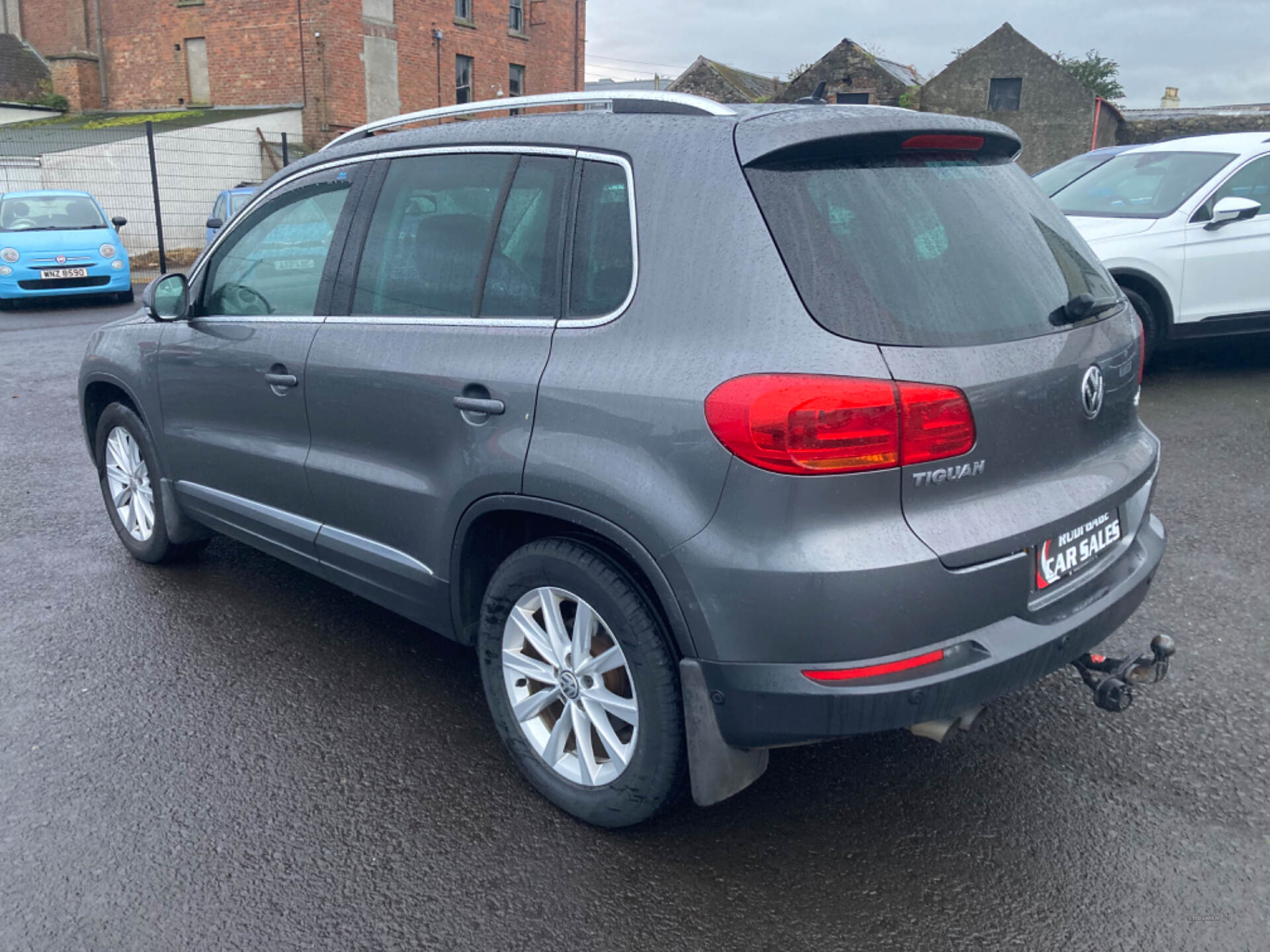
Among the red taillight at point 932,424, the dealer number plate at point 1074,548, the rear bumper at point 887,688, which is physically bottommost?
the rear bumper at point 887,688

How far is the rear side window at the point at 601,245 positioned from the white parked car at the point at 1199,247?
19.8 ft

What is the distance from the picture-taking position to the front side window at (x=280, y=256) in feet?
12.1

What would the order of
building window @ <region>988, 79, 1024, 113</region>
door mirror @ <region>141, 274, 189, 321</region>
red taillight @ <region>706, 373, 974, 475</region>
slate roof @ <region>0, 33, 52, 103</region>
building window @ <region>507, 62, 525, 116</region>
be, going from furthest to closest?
building window @ <region>988, 79, 1024, 113</region>, building window @ <region>507, 62, 525, 116</region>, slate roof @ <region>0, 33, 52, 103</region>, door mirror @ <region>141, 274, 189, 321</region>, red taillight @ <region>706, 373, 974, 475</region>

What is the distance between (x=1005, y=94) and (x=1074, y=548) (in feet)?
137

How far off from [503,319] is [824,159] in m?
0.97

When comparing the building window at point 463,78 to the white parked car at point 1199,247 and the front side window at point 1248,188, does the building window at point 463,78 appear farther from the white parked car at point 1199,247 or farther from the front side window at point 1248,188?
the front side window at point 1248,188

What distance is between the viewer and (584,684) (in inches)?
113

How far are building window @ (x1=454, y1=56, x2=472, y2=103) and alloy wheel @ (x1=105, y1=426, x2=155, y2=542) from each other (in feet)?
111

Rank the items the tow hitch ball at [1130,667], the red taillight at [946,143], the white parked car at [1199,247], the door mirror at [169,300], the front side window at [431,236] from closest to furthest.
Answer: the red taillight at [946,143] → the tow hitch ball at [1130,667] → the front side window at [431,236] → the door mirror at [169,300] → the white parked car at [1199,247]

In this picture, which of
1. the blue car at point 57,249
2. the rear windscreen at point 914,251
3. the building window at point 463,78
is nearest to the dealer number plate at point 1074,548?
the rear windscreen at point 914,251

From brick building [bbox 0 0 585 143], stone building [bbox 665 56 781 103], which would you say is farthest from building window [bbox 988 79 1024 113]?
brick building [bbox 0 0 585 143]

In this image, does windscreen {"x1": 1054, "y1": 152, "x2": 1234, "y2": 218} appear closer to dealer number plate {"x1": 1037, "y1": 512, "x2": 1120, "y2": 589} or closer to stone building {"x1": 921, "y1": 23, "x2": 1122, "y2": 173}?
dealer number plate {"x1": 1037, "y1": 512, "x2": 1120, "y2": 589}

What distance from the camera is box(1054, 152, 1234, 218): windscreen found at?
26.6ft

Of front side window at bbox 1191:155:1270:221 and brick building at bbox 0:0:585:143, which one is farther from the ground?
brick building at bbox 0:0:585:143
